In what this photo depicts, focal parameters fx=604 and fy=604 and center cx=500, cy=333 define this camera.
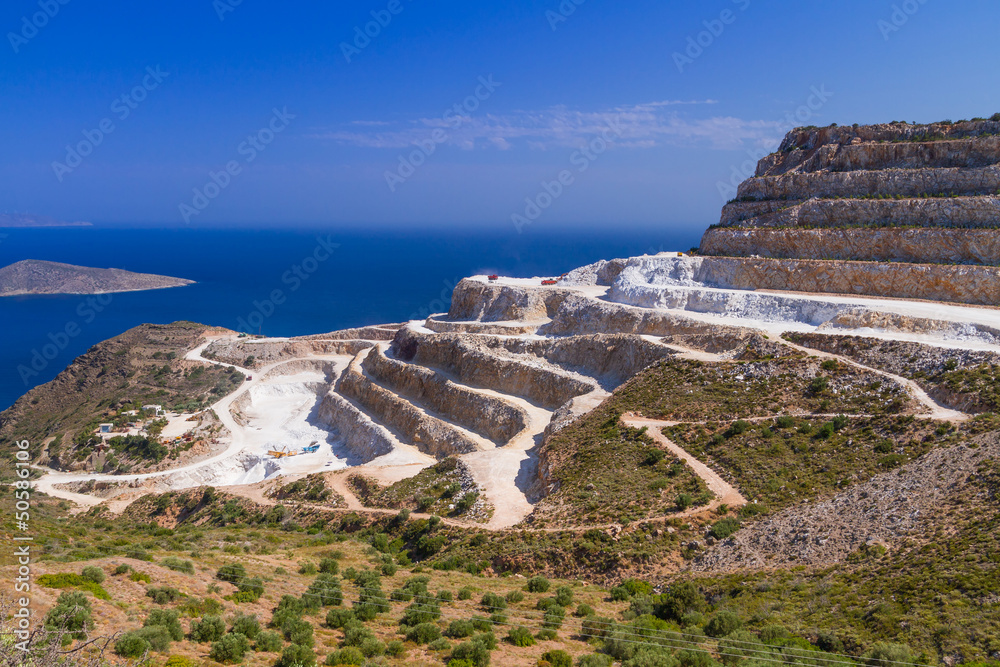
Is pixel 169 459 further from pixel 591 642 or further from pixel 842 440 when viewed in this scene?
pixel 842 440

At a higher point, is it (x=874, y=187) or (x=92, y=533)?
(x=874, y=187)

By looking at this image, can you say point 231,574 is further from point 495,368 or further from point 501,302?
point 501,302

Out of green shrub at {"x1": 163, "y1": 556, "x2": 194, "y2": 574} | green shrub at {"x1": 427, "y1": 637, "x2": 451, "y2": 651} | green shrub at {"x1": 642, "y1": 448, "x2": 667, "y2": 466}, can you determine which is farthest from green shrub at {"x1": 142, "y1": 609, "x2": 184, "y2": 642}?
green shrub at {"x1": 642, "y1": 448, "x2": 667, "y2": 466}

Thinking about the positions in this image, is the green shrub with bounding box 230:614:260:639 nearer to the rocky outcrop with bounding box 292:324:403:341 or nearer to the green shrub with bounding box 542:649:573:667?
the green shrub with bounding box 542:649:573:667

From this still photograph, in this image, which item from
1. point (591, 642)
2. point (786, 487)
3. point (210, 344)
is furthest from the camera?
point (210, 344)

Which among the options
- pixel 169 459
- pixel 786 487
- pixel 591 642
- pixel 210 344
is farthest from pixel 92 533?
pixel 210 344

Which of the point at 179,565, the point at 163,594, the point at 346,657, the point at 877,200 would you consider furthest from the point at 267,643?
the point at 877,200

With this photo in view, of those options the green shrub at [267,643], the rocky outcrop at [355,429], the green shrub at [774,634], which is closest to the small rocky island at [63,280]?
the rocky outcrop at [355,429]
